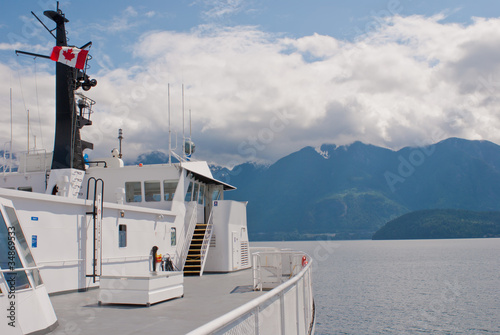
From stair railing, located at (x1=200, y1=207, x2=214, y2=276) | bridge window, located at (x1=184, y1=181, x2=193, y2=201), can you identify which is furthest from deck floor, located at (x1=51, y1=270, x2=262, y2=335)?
bridge window, located at (x1=184, y1=181, x2=193, y2=201)

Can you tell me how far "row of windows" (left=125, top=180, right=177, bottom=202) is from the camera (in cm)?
2269

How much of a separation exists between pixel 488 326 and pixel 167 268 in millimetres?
23295

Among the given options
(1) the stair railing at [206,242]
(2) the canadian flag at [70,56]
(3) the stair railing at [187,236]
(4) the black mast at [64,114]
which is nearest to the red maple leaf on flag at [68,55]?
(2) the canadian flag at [70,56]

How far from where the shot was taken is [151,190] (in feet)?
75.2

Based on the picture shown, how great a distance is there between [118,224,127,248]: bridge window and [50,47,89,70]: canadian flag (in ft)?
28.4

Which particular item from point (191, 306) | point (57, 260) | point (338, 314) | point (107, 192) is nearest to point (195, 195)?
point (107, 192)

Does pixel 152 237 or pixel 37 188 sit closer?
pixel 152 237

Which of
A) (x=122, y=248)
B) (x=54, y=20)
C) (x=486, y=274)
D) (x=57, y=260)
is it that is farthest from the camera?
(x=486, y=274)

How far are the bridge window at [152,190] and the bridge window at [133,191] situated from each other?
0.40 m

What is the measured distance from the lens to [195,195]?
81.3 feet

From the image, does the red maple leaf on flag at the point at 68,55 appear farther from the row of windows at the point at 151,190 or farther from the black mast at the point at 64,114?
the row of windows at the point at 151,190

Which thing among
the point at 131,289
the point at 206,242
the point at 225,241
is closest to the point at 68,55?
the point at 206,242

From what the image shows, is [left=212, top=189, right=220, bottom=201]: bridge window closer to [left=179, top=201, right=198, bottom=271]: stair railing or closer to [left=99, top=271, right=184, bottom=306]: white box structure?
[left=179, top=201, right=198, bottom=271]: stair railing

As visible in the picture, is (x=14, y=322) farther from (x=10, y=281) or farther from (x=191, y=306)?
(x=191, y=306)
